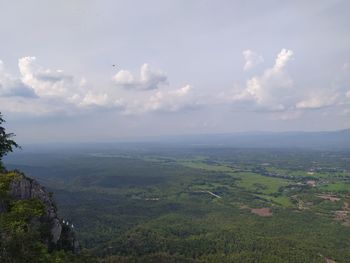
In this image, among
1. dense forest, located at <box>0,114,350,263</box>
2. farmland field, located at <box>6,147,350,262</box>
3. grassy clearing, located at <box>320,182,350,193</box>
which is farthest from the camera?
grassy clearing, located at <box>320,182,350,193</box>

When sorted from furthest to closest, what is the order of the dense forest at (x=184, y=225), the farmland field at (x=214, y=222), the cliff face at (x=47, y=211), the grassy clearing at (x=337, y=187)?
the grassy clearing at (x=337, y=187), the farmland field at (x=214, y=222), the cliff face at (x=47, y=211), the dense forest at (x=184, y=225)

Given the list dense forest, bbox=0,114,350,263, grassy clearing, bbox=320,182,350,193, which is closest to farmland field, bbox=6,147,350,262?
grassy clearing, bbox=320,182,350,193

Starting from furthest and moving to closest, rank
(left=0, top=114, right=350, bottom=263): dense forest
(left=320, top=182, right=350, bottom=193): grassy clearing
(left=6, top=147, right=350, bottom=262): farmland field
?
(left=320, top=182, right=350, bottom=193): grassy clearing → (left=6, top=147, right=350, bottom=262): farmland field → (left=0, top=114, right=350, bottom=263): dense forest

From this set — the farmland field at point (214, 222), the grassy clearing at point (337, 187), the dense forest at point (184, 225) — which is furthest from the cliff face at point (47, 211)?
the grassy clearing at point (337, 187)

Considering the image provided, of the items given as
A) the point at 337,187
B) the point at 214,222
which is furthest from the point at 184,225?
the point at 337,187

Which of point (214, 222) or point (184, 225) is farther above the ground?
point (184, 225)

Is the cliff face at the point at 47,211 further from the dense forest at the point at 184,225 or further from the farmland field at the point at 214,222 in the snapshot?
the farmland field at the point at 214,222

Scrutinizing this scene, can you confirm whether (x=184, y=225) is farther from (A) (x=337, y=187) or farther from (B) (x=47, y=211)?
(A) (x=337, y=187)

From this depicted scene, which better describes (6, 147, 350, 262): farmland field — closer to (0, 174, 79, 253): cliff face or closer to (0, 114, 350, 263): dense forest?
(0, 114, 350, 263): dense forest

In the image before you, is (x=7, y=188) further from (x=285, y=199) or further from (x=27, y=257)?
(x=285, y=199)
